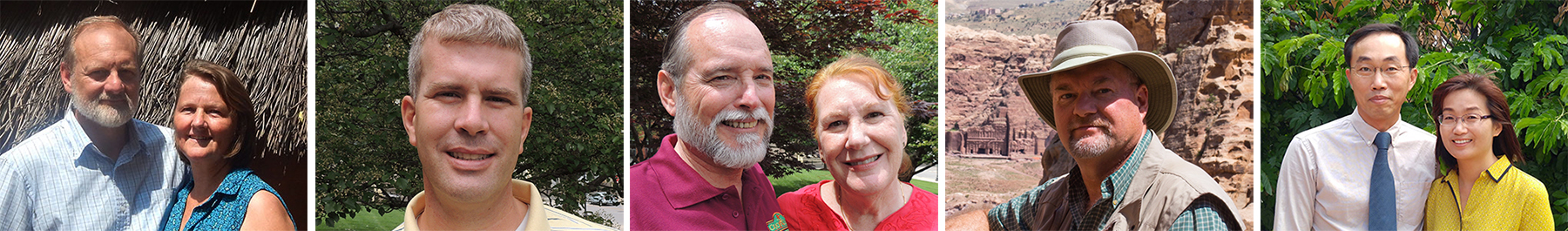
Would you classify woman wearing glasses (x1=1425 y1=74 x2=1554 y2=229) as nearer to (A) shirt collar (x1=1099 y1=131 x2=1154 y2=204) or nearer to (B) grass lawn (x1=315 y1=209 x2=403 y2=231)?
(A) shirt collar (x1=1099 y1=131 x2=1154 y2=204)

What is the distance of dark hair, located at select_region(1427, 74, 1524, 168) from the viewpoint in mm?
5219

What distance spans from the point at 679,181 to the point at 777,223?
0.54 metres

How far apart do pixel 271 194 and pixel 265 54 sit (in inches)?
29.1

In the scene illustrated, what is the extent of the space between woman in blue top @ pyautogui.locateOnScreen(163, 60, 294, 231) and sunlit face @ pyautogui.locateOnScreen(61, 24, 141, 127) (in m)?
0.26

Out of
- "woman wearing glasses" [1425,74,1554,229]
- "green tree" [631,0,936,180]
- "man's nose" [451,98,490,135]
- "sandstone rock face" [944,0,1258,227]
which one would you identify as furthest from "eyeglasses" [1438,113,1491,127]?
"man's nose" [451,98,490,135]

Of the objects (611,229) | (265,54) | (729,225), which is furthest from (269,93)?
(729,225)

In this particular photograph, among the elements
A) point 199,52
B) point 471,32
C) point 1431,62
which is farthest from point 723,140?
point 1431,62

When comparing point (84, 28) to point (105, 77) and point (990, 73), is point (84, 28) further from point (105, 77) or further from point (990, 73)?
point (990, 73)

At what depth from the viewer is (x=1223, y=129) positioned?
539cm

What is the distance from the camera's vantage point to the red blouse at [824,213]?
5.14 meters

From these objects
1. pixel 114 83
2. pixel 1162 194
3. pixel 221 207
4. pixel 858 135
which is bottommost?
pixel 1162 194

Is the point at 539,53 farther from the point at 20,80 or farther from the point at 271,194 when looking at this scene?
the point at 20,80

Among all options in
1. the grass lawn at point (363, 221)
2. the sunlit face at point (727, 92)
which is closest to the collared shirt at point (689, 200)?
the sunlit face at point (727, 92)

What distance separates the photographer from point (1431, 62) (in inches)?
208
